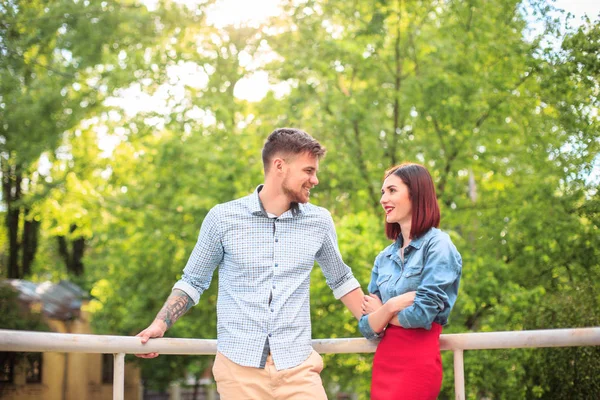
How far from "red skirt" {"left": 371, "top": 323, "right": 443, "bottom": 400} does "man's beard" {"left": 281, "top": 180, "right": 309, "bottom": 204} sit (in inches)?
23.5

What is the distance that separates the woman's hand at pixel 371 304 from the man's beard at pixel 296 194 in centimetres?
46

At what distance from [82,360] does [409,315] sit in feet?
65.8

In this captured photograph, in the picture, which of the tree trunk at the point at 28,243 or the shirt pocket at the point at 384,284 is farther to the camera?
the tree trunk at the point at 28,243

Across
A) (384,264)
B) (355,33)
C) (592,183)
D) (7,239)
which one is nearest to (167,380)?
(7,239)

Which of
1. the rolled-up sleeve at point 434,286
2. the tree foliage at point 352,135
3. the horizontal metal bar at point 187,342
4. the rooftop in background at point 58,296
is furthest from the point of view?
the rooftop in background at point 58,296

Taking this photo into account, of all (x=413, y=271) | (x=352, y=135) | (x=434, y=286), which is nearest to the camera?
(x=434, y=286)

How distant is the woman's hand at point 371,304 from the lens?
2689 mm

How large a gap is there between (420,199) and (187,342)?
1.06 m

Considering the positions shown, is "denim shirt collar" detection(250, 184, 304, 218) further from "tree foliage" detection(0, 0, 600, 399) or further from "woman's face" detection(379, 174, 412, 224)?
"tree foliage" detection(0, 0, 600, 399)

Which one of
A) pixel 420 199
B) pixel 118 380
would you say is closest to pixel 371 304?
pixel 420 199

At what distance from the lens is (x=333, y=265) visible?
2.89 meters

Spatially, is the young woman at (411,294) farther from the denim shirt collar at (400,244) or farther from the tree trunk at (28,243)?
the tree trunk at (28,243)

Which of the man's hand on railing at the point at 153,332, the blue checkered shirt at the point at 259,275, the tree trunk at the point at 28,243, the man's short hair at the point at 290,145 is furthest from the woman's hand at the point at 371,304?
the tree trunk at the point at 28,243

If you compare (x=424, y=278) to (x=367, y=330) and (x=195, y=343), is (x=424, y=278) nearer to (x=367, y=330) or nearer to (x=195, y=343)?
(x=367, y=330)
